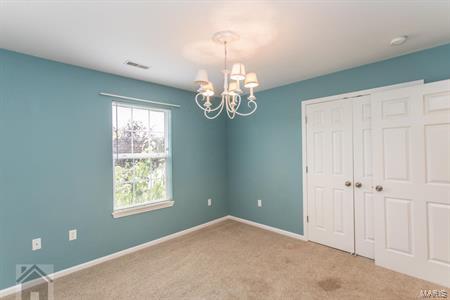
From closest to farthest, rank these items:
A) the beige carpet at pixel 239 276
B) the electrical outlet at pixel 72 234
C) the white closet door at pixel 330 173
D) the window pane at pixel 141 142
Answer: the beige carpet at pixel 239 276 → the electrical outlet at pixel 72 234 → the white closet door at pixel 330 173 → the window pane at pixel 141 142

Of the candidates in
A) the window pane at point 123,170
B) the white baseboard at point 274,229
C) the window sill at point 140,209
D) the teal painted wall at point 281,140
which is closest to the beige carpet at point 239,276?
the white baseboard at point 274,229

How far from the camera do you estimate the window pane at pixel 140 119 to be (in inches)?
132

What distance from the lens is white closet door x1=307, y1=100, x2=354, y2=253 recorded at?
307cm

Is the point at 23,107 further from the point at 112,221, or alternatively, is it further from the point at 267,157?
the point at 267,157

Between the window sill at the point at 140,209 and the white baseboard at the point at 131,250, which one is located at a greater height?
the window sill at the point at 140,209

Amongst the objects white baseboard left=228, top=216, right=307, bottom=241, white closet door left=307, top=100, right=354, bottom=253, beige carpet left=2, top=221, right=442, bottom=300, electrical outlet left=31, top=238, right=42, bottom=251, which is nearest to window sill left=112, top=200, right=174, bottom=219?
beige carpet left=2, top=221, right=442, bottom=300

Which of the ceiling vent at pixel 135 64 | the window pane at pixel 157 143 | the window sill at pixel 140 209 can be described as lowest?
the window sill at pixel 140 209

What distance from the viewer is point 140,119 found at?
3400 mm

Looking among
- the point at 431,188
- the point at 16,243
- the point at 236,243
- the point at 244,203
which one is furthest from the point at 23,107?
the point at 431,188

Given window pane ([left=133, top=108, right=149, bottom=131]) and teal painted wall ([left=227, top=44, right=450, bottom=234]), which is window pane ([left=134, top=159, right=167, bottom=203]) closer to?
window pane ([left=133, top=108, right=149, bottom=131])

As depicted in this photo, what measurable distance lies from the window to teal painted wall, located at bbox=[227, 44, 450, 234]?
1476mm

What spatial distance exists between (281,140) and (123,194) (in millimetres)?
2655

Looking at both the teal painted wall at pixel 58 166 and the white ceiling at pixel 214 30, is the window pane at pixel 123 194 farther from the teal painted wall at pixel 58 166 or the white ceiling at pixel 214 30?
the white ceiling at pixel 214 30

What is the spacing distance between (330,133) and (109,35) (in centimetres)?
300
